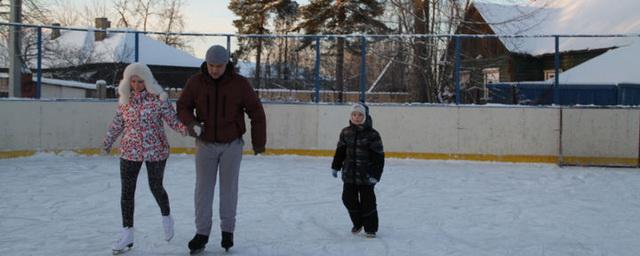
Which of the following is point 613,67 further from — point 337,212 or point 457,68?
point 337,212

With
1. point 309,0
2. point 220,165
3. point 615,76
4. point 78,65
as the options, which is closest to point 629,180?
point 220,165

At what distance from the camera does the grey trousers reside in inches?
172

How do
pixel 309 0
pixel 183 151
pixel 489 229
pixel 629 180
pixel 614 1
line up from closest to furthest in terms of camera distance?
pixel 489 229 → pixel 629 180 → pixel 183 151 → pixel 614 1 → pixel 309 0

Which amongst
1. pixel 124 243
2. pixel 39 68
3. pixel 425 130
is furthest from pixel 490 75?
pixel 124 243

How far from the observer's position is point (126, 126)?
451 cm

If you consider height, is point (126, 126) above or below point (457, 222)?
above

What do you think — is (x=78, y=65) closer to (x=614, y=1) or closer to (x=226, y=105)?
(x=226, y=105)

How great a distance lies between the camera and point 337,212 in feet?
20.7

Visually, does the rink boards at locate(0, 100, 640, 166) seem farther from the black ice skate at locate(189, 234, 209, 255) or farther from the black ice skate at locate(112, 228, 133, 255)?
the black ice skate at locate(189, 234, 209, 255)

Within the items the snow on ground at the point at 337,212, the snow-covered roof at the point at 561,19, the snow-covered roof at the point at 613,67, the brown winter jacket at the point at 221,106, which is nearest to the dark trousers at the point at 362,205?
the snow on ground at the point at 337,212

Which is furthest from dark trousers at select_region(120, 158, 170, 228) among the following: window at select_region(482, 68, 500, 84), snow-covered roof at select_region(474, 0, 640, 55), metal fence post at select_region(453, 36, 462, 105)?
snow-covered roof at select_region(474, 0, 640, 55)

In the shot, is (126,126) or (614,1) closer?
(126,126)

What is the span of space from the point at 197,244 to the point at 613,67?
15202 mm

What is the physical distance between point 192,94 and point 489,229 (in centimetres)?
284
